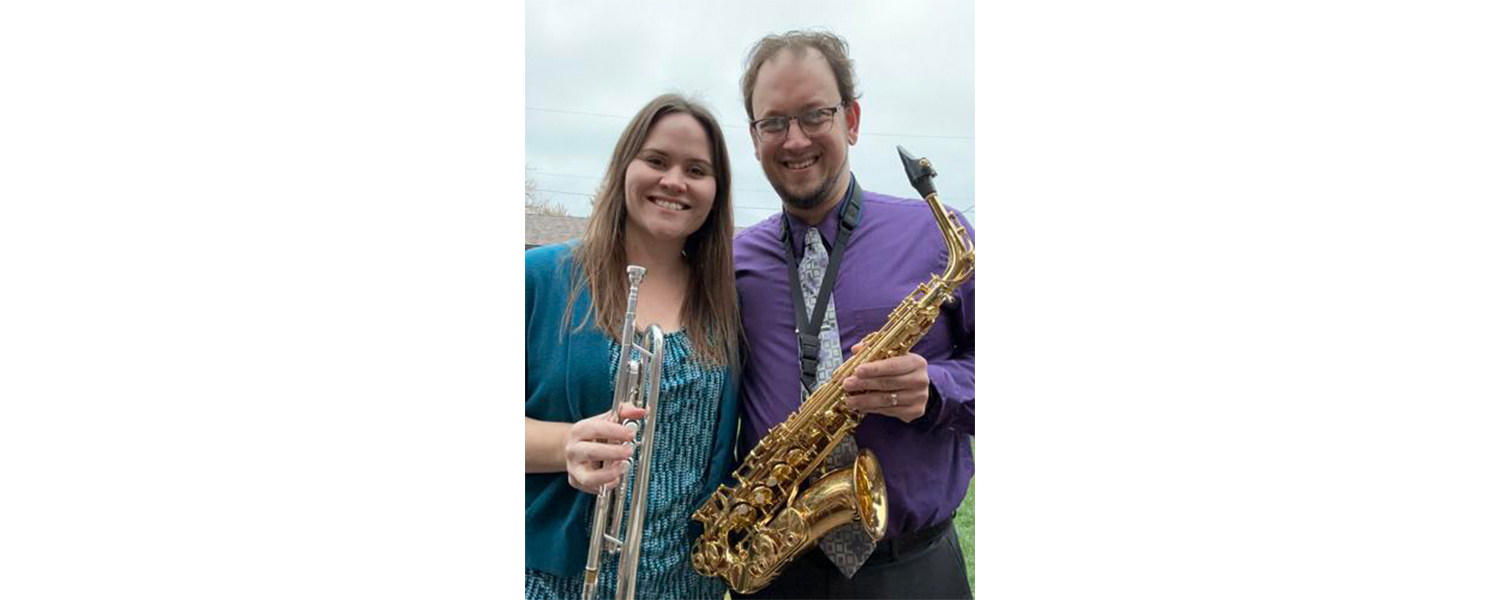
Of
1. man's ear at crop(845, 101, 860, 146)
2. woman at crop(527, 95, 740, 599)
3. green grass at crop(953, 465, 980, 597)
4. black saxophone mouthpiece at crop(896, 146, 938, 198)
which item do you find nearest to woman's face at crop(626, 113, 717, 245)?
woman at crop(527, 95, 740, 599)

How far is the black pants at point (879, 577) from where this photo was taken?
96.5 inches

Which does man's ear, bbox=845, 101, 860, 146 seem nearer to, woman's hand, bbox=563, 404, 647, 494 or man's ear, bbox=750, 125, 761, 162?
man's ear, bbox=750, 125, 761, 162

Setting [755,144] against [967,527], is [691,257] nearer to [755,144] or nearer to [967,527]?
[755,144]

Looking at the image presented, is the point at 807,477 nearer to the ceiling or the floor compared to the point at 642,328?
nearer to the floor

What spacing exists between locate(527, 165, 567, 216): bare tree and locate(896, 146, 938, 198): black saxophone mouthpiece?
2.67 ft

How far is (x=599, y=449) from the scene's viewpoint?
7.78 ft

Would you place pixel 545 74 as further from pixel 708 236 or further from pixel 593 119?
pixel 708 236

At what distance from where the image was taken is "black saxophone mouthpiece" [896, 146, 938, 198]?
7.99ft

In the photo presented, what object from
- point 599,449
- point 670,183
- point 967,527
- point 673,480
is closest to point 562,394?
point 599,449

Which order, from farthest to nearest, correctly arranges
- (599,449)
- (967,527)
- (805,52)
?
(967,527)
(805,52)
(599,449)

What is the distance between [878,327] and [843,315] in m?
0.08

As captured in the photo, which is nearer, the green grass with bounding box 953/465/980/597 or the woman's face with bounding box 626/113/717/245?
the woman's face with bounding box 626/113/717/245

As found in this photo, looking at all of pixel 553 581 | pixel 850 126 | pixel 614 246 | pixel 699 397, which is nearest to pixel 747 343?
pixel 699 397

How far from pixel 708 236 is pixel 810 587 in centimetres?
86
